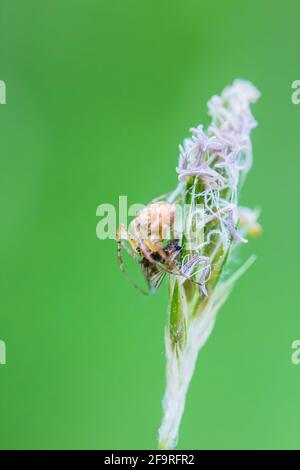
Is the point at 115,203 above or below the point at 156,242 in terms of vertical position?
above

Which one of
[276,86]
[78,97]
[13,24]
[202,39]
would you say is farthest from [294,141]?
[13,24]

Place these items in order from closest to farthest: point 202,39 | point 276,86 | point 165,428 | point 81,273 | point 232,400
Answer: point 165,428 → point 232,400 → point 81,273 → point 276,86 → point 202,39

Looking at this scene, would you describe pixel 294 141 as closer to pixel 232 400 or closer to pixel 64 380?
pixel 232 400

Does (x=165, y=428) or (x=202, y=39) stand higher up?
(x=202, y=39)

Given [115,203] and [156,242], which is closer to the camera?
[156,242]

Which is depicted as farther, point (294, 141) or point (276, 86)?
point (276, 86)

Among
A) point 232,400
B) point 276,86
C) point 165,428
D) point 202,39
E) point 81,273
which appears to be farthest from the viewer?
point 202,39

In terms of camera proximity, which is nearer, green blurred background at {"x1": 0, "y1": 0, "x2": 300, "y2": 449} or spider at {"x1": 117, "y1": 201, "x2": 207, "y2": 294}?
spider at {"x1": 117, "y1": 201, "x2": 207, "y2": 294}

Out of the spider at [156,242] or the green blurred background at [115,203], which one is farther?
the green blurred background at [115,203]
